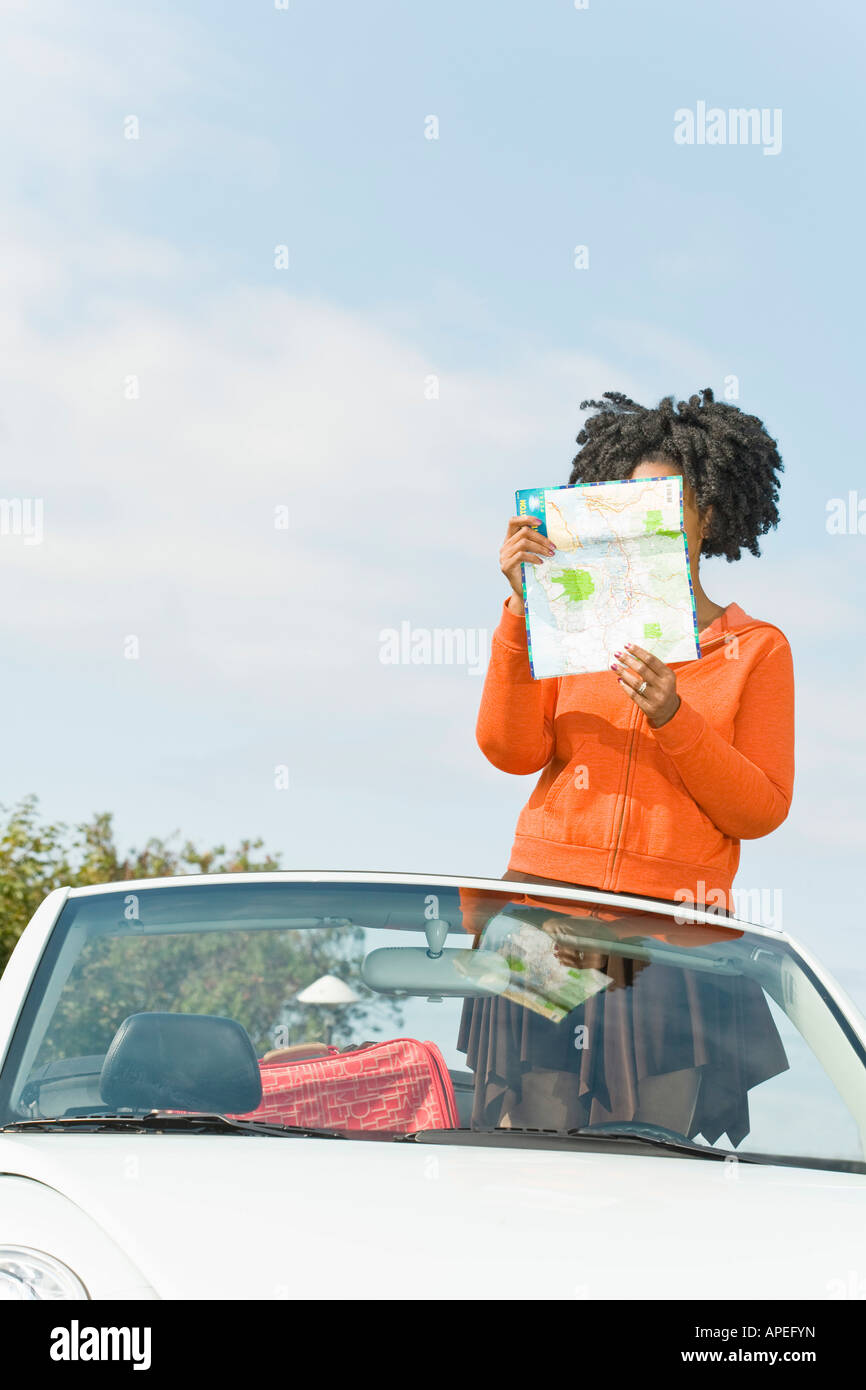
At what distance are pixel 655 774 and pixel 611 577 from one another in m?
0.48

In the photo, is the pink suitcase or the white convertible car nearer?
the white convertible car

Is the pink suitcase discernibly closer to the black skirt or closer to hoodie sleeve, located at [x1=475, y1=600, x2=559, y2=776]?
the black skirt

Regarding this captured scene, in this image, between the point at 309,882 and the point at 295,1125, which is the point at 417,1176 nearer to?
the point at 295,1125

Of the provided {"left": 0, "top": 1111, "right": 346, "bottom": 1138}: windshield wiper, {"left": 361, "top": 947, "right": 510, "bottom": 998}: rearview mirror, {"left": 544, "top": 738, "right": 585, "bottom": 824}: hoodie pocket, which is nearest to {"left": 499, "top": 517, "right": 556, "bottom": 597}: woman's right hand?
{"left": 544, "top": 738, "right": 585, "bottom": 824}: hoodie pocket

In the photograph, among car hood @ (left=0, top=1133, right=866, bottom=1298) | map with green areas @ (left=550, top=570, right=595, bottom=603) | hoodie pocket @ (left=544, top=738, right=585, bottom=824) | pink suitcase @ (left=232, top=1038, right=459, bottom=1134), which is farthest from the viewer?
hoodie pocket @ (left=544, top=738, right=585, bottom=824)

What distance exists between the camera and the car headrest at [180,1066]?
8.31 feet

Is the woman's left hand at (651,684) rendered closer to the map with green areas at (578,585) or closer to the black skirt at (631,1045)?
the map with green areas at (578,585)

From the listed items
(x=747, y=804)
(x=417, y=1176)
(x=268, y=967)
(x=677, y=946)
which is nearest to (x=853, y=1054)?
(x=677, y=946)

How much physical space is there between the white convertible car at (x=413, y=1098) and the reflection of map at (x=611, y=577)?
1.80ft

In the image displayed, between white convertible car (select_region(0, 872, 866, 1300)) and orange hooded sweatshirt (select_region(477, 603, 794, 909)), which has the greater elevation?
orange hooded sweatshirt (select_region(477, 603, 794, 909))

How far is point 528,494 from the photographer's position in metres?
3.21

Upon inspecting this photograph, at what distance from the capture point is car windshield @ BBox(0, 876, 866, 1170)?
→ 2598 millimetres

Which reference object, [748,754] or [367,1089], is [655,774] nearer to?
[748,754]

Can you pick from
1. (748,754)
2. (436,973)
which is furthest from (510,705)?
(436,973)
